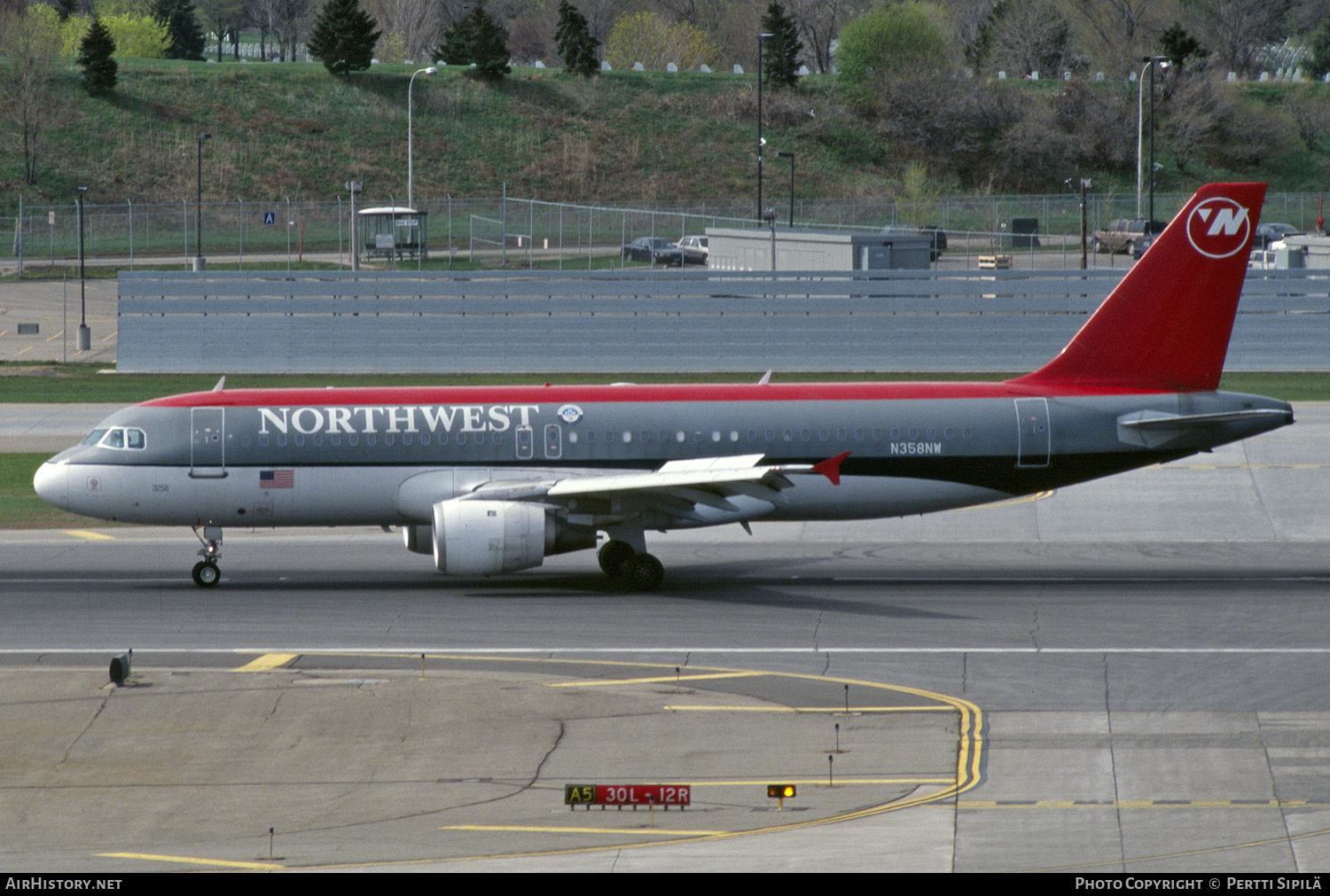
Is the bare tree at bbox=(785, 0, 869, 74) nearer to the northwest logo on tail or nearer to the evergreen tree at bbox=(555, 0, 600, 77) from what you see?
the evergreen tree at bbox=(555, 0, 600, 77)

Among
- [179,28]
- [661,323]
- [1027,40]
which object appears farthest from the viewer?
[179,28]

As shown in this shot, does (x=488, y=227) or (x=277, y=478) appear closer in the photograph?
(x=277, y=478)

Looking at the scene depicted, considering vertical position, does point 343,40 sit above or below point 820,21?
below

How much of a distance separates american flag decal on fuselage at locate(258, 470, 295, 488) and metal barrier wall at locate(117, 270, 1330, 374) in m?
40.1

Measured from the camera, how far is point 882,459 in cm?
3058

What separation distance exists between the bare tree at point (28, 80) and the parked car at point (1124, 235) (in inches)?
3036

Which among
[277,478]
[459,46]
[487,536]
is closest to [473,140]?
[459,46]

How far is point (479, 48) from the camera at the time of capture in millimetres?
130125

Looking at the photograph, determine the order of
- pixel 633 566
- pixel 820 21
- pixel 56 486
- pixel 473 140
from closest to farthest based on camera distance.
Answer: pixel 633 566 < pixel 56 486 < pixel 473 140 < pixel 820 21

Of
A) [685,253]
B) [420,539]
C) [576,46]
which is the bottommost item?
[420,539]

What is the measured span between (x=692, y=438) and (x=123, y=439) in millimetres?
11630

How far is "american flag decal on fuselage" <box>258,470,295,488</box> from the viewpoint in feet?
98.6

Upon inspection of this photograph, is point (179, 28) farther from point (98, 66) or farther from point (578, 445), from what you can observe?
point (578, 445)

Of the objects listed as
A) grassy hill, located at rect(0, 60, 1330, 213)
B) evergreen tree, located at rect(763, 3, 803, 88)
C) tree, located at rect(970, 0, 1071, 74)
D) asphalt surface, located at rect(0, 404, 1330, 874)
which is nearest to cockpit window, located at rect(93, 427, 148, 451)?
asphalt surface, located at rect(0, 404, 1330, 874)
